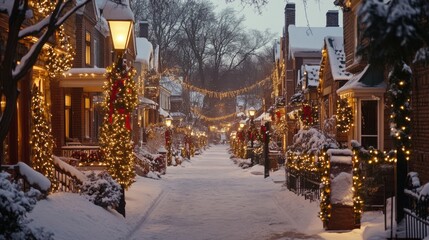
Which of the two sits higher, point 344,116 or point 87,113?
point 87,113

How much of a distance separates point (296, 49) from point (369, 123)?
24.6m

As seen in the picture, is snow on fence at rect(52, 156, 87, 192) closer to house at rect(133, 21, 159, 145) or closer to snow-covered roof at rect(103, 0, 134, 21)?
snow-covered roof at rect(103, 0, 134, 21)

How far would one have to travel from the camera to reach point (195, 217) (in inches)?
658

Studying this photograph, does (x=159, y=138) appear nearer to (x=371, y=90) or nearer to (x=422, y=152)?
(x=371, y=90)

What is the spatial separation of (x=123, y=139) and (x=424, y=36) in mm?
10940

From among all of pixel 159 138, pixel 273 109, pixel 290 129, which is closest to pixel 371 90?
pixel 159 138

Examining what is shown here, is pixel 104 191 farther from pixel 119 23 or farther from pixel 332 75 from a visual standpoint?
pixel 332 75

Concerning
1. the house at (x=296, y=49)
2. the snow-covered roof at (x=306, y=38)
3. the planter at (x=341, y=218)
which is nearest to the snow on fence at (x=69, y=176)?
the planter at (x=341, y=218)

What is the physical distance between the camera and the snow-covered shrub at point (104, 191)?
1434 centimetres

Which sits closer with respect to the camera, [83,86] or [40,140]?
[40,140]

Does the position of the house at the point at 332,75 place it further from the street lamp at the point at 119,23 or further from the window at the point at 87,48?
the street lamp at the point at 119,23

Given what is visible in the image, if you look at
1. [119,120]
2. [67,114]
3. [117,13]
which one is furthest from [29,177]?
[67,114]

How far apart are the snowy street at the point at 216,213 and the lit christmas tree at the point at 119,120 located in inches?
58.9

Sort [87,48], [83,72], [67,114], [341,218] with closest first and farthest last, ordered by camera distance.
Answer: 1. [341,218]
2. [83,72]
3. [67,114]
4. [87,48]
